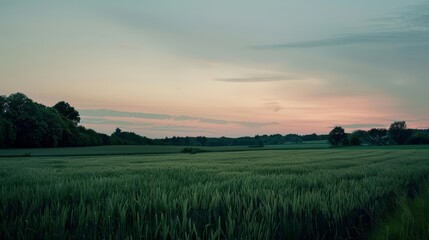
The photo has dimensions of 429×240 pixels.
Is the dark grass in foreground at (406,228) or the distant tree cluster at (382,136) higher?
the distant tree cluster at (382,136)

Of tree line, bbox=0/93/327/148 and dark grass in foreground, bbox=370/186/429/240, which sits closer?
dark grass in foreground, bbox=370/186/429/240

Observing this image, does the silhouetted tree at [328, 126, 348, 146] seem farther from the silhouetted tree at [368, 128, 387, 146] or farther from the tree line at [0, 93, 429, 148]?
the silhouetted tree at [368, 128, 387, 146]

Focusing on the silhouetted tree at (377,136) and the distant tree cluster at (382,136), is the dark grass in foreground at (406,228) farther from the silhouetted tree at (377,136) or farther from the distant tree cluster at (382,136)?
the silhouetted tree at (377,136)

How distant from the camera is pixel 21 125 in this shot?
70750 millimetres

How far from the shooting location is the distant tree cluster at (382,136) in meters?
136

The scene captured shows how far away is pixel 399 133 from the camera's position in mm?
146000

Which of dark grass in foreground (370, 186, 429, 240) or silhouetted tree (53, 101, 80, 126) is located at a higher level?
silhouetted tree (53, 101, 80, 126)

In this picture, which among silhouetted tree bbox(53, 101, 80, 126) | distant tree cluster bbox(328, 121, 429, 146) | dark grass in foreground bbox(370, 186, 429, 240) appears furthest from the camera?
distant tree cluster bbox(328, 121, 429, 146)

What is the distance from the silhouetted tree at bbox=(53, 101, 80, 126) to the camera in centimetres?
10769

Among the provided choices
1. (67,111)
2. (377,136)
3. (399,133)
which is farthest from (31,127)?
(399,133)

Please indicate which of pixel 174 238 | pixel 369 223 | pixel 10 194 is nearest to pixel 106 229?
pixel 174 238

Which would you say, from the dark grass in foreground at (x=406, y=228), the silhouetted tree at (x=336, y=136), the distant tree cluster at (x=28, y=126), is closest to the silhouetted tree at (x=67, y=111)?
the distant tree cluster at (x=28, y=126)

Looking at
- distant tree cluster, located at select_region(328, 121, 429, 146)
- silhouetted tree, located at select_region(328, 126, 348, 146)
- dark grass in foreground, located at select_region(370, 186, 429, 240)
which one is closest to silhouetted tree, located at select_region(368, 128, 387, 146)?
distant tree cluster, located at select_region(328, 121, 429, 146)

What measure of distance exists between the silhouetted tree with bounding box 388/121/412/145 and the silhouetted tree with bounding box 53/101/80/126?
121820mm
